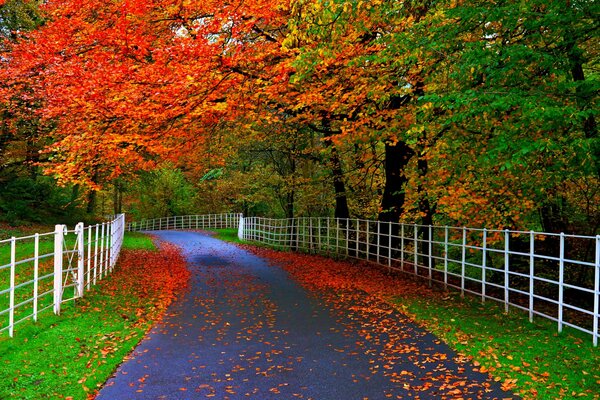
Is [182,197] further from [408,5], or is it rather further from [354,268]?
→ [408,5]

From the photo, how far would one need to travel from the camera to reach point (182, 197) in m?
52.7

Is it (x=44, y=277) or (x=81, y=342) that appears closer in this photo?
(x=81, y=342)

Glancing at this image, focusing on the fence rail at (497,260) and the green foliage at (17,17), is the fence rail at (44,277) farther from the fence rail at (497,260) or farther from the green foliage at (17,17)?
the green foliage at (17,17)

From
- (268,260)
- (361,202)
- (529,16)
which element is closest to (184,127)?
(268,260)

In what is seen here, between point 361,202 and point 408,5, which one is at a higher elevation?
point 408,5

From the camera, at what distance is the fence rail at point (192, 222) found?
48500 millimetres

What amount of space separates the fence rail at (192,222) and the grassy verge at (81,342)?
116ft

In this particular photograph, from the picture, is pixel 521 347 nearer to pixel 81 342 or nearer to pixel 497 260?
pixel 81 342

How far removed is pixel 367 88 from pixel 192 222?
41380mm

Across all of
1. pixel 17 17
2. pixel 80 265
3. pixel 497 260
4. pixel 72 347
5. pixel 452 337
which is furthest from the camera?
pixel 17 17

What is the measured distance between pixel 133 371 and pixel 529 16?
25.6 feet

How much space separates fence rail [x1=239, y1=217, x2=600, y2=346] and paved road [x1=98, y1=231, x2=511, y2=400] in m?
2.52

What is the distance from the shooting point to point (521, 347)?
7.03 meters

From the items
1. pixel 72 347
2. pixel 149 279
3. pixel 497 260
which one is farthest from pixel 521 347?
pixel 497 260
